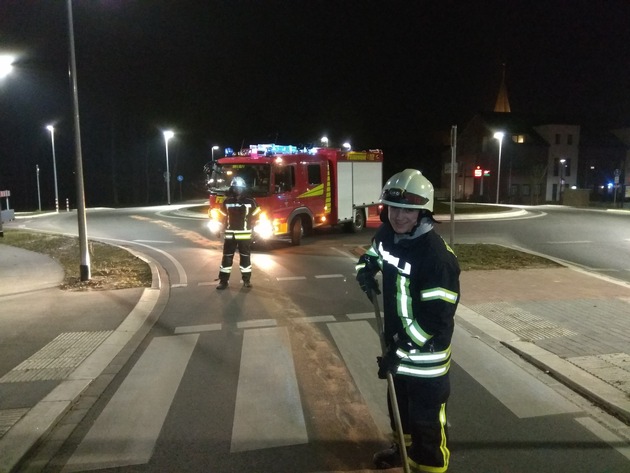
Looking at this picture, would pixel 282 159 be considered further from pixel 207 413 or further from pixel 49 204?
pixel 49 204

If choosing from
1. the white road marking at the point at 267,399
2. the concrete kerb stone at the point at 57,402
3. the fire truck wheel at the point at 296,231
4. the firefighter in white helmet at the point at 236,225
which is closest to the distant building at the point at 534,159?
the fire truck wheel at the point at 296,231

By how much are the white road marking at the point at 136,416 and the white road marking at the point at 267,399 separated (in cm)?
69

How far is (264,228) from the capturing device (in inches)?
576

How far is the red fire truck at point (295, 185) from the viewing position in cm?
1485

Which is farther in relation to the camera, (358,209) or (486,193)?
(486,193)

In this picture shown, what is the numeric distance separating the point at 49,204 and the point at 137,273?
64.8 meters

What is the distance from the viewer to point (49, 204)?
68000 mm

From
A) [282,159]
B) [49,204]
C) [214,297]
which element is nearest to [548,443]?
[214,297]

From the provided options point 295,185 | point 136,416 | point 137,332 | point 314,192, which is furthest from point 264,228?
point 136,416

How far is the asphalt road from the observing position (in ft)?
12.8

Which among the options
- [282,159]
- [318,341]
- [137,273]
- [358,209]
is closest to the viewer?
[318,341]

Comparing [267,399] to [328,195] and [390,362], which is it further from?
[328,195]

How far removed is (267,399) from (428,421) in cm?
211

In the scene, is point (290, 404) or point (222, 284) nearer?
point (290, 404)
